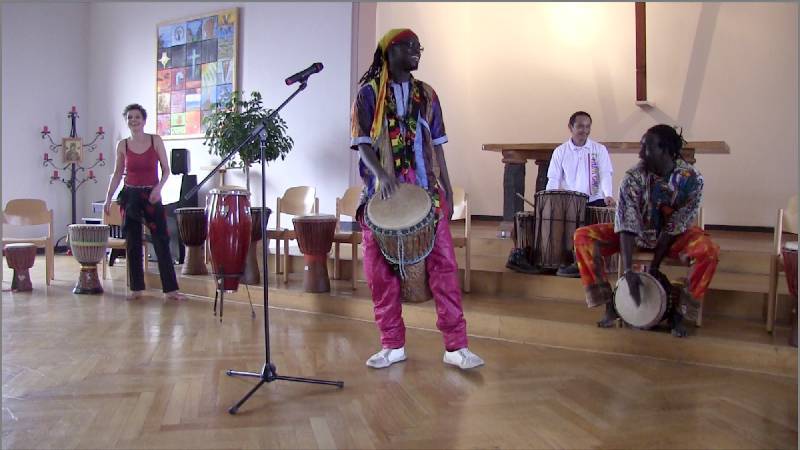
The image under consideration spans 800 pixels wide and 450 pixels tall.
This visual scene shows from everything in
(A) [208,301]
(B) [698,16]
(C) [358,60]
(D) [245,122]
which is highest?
(B) [698,16]

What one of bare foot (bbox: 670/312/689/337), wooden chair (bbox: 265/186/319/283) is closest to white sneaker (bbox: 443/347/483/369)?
bare foot (bbox: 670/312/689/337)

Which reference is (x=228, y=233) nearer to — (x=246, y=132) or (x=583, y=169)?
(x=246, y=132)

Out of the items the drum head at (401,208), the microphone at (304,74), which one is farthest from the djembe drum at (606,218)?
the microphone at (304,74)

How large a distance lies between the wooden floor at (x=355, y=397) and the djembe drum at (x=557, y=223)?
1035 millimetres

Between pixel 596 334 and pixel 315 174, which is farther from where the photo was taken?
pixel 315 174

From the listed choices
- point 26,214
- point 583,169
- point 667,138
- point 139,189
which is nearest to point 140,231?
point 139,189

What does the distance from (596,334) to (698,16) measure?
5308 mm

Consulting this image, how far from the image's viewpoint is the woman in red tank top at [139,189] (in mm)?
4867

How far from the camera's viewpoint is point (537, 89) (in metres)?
8.10

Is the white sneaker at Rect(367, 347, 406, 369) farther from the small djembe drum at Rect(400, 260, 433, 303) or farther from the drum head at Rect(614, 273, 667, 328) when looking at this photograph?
the drum head at Rect(614, 273, 667, 328)

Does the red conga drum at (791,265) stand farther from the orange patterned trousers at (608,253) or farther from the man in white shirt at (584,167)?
the man in white shirt at (584,167)

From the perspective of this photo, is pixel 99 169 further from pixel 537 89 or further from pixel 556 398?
pixel 556 398

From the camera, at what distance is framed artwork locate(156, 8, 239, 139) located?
7223 mm

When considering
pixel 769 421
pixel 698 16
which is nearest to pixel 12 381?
pixel 769 421
